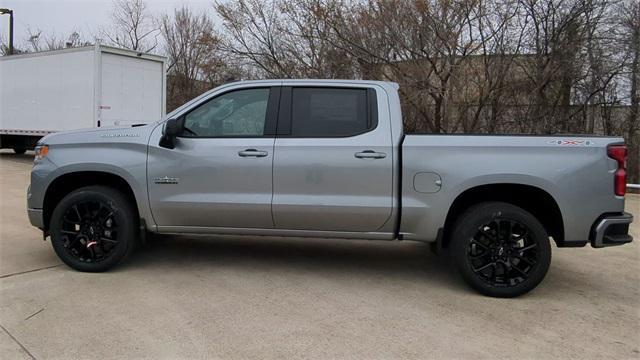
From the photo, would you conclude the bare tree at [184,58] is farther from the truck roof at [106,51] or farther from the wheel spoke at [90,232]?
the wheel spoke at [90,232]

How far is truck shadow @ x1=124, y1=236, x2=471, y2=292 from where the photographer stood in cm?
545

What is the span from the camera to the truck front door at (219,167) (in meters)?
4.97

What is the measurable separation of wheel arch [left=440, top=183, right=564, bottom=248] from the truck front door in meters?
1.74

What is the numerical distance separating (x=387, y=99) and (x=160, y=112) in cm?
1277

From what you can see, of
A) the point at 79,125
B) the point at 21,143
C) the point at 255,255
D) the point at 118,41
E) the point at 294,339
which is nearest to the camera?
the point at 294,339

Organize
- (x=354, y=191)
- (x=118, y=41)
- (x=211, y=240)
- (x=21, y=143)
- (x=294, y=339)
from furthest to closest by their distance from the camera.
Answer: (x=118, y=41) < (x=21, y=143) < (x=211, y=240) < (x=354, y=191) < (x=294, y=339)

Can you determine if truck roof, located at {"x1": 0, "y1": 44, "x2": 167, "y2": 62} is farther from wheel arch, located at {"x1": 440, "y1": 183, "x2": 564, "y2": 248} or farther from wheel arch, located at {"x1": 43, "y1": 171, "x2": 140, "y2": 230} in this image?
wheel arch, located at {"x1": 440, "y1": 183, "x2": 564, "y2": 248}

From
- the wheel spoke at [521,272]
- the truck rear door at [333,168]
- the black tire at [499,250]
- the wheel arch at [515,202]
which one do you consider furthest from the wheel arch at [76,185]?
the wheel spoke at [521,272]

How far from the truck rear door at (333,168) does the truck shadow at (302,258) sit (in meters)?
0.76

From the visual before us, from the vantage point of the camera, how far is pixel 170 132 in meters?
4.93

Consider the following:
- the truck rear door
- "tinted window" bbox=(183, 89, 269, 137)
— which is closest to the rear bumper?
"tinted window" bbox=(183, 89, 269, 137)

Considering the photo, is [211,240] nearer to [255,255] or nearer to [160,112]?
[255,255]

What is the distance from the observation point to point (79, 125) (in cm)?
1514

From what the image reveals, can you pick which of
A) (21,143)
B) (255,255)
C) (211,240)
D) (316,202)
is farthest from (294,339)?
(21,143)
